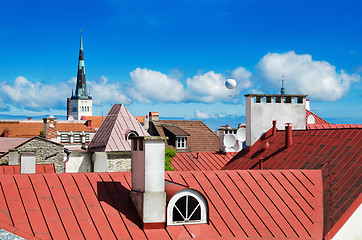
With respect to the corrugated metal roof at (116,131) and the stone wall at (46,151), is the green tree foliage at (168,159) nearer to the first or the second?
the corrugated metal roof at (116,131)

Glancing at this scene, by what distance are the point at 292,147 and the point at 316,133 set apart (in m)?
1.21

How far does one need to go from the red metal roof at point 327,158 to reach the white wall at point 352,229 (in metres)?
0.28

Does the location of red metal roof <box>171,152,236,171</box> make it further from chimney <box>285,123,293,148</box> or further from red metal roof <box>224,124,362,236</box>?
chimney <box>285,123,293,148</box>

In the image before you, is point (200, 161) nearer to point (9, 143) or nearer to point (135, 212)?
point (9, 143)

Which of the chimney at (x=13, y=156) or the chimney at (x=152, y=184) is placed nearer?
the chimney at (x=152, y=184)

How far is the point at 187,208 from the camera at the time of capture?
1288 cm

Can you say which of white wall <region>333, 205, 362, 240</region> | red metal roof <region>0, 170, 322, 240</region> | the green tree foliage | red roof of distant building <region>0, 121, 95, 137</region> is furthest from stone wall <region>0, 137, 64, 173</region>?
red roof of distant building <region>0, 121, 95, 137</region>

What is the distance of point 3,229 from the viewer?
10.8 m

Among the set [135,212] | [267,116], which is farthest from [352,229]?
[267,116]

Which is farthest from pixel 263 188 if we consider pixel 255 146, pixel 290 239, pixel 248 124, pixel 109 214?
pixel 248 124

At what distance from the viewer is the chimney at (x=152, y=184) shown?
40.3 feet

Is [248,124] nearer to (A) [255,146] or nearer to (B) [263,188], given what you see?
(A) [255,146]

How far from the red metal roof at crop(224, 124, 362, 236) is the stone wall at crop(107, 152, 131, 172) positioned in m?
9.49

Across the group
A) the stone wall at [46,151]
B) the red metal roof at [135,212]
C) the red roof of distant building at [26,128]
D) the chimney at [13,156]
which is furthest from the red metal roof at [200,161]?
the red roof of distant building at [26,128]
